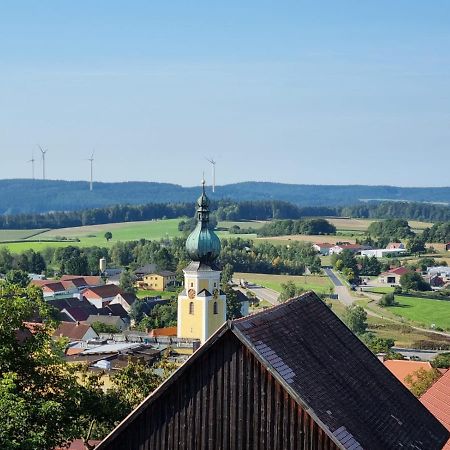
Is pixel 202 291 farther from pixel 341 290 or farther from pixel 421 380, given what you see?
pixel 341 290

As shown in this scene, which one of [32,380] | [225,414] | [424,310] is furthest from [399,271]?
[225,414]

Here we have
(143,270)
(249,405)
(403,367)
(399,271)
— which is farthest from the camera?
(399,271)

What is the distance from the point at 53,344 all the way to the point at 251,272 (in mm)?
128360

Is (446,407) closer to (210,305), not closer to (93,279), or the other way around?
(210,305)

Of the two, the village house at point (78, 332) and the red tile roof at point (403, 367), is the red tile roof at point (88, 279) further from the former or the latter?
the red tile roof at point (403, 367)

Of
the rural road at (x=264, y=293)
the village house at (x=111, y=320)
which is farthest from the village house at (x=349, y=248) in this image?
the village house at (x=111, y=320)

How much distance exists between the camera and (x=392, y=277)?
14175cm

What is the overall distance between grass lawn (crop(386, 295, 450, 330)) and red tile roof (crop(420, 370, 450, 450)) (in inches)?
2679

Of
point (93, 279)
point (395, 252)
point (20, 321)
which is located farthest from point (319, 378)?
point (395, 252)

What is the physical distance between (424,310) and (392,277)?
101 ft

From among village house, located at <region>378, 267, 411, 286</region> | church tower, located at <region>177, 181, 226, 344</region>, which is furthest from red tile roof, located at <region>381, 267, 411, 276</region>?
church tower, located at <region>177, 181, 226, 344</region>

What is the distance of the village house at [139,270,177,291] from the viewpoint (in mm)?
132250

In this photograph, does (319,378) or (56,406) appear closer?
(319,378)

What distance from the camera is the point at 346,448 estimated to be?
1484 centimetres
